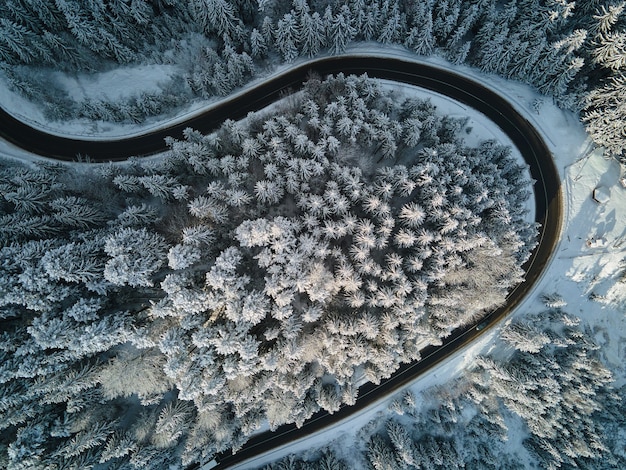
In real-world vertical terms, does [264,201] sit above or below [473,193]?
above

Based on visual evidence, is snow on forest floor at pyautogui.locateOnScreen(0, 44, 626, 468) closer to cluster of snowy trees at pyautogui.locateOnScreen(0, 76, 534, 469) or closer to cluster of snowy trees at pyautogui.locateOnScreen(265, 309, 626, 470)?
cluster of snowy trees at pyautogui.locateOnScreen(265, 309, 626, 470)

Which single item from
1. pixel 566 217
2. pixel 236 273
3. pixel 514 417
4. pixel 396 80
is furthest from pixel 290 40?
pixel 514 417

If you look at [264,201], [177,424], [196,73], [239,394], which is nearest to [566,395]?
[239,394]

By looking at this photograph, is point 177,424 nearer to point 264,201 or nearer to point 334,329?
point 334,329

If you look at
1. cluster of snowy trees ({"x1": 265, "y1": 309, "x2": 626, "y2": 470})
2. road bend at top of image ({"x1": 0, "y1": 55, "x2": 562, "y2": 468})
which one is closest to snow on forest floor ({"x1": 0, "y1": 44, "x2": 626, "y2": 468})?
road bend at top of image ({"x1": 0, "y1": 55, "x2": 562, "y2": 468})

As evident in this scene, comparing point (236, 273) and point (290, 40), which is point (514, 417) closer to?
point (236, 273)

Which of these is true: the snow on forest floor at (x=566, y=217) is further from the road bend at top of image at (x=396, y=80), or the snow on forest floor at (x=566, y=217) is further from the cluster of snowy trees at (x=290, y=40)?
the cluster of snowy trees at (x=290, y=40)

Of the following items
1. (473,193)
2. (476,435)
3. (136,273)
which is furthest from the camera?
(476,435)
